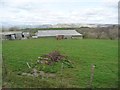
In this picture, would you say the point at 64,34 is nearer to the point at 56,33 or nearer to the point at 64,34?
the point at 64,34

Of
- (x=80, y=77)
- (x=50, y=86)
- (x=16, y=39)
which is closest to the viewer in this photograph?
(x=50, y=86)

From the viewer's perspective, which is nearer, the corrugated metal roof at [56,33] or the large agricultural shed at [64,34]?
the corrugated metal roof at [56,33]

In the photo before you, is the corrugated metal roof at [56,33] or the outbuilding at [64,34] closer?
the corrugated metal roof at [56,33]

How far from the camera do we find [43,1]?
13.1 ft

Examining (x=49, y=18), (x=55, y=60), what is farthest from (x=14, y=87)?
(x=49, y=18)

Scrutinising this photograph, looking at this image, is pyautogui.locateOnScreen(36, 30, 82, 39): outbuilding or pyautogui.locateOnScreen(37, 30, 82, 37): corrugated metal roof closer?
pyautogui.locateOnScreen(37, 30, 82, 37): corrugated metal roof

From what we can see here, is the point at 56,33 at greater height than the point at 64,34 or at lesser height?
greater

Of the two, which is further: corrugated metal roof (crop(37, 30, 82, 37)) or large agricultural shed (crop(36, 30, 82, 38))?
large agricultural shed (crop(36, 30, 82, 38))

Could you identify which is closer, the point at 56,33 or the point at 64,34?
the point at 56,33

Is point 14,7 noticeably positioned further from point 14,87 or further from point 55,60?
point 55,60

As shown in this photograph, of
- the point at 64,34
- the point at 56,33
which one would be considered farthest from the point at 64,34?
the point at 56,33

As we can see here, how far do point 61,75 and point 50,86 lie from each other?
1.22 meters

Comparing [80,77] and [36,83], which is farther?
[80,77]

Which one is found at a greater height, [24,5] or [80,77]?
[24,5]
